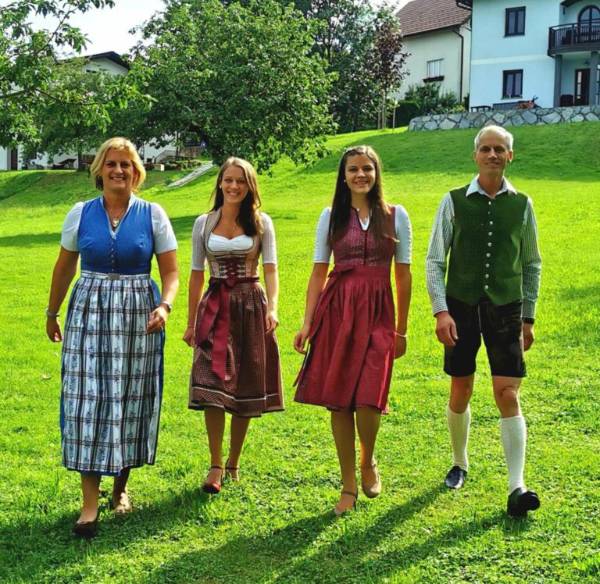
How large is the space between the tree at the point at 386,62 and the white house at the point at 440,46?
6.93ft

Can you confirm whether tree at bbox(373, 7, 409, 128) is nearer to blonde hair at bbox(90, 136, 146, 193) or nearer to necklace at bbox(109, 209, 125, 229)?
blonde hair at bbox(90, 136, 146, 193)

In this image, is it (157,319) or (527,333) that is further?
(527,333)

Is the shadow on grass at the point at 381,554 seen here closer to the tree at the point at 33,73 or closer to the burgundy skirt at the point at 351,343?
the burgundy skirt at the point at 351,343

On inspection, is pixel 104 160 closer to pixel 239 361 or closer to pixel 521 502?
pixel 239 361

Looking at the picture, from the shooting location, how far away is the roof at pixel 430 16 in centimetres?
5307

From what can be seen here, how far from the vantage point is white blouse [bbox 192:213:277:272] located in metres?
5.65

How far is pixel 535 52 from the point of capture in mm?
43688

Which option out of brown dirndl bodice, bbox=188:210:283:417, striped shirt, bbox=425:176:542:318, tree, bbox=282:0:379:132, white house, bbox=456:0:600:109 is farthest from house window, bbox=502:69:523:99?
brown dirndl bodice, bbox=188:210:283:417

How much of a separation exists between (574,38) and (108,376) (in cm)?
4192

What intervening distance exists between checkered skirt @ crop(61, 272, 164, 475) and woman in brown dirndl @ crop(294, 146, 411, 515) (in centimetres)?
99

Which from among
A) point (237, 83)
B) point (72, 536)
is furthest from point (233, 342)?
point (237, 83)

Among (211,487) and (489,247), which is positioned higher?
(489,247)

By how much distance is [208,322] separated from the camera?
5.56 meters

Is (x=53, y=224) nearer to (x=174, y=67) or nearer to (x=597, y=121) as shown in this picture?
(x=174, y=67)
